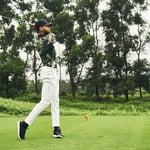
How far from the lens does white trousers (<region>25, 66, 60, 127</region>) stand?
8.49 meters

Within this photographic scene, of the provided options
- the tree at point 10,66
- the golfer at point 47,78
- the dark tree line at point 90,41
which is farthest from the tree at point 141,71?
the golfer at point 47,78

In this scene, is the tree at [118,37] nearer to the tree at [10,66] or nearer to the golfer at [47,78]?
the tree at [10,66]

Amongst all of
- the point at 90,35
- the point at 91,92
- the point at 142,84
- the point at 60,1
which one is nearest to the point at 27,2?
the point at 60,1

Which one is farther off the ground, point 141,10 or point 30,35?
point 141,10

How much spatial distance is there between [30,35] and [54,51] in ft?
156

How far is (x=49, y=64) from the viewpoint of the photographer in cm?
854

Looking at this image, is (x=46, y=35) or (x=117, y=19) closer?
(x=46, y=35)

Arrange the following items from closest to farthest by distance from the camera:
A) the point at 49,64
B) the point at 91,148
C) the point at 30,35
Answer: the point at 91,148 → the point at 49,64 → the point at 30,35

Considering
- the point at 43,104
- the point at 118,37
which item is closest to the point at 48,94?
the point at 43,104

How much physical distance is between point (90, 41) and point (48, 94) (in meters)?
47.0

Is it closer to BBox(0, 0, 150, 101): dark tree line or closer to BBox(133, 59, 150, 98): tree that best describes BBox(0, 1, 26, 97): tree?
BBox(0, 0, 150, 101): dark tree line

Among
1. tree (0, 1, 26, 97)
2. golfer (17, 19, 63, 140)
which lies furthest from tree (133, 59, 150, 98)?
golfer (17, 19, 63, 140)

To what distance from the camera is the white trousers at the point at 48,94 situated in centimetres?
849

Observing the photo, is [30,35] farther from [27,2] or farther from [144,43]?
[144,43]
